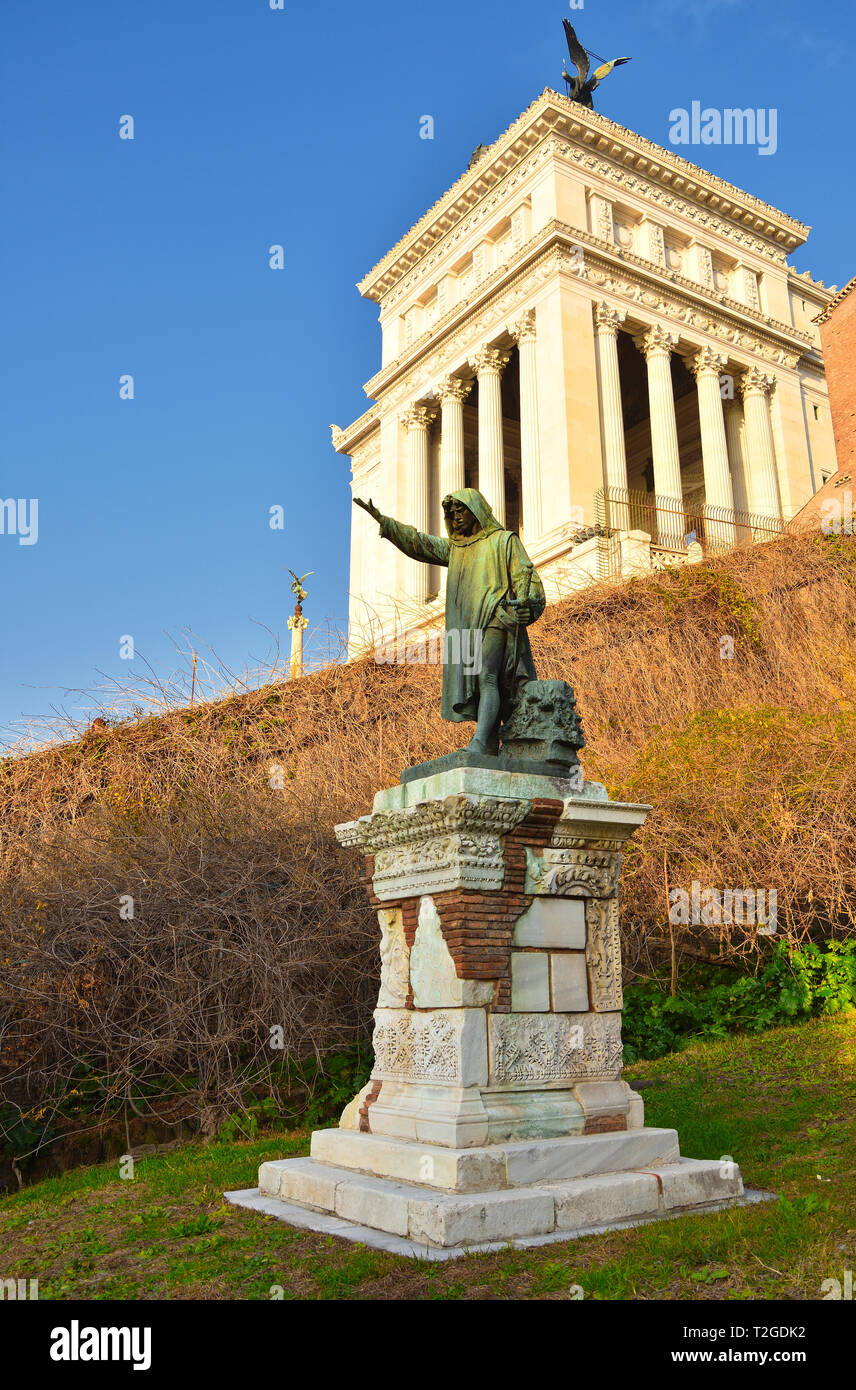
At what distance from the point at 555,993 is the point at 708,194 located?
3716 cm

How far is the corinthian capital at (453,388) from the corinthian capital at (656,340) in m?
5.94

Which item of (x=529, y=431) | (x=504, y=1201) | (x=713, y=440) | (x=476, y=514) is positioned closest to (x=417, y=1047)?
(x=504, y=1201)

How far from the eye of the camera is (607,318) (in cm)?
3169

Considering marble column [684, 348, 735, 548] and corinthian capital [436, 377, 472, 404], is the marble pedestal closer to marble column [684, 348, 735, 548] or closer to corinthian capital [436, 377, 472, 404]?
marble column [684, 348, 735, 548]

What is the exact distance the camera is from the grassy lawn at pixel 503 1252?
466cm

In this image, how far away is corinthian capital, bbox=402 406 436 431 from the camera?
3719 centimetres

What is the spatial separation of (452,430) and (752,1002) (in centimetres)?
2635

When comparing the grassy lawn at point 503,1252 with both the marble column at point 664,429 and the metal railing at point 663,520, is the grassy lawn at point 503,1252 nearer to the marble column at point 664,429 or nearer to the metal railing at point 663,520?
the metal railing at point 663,520

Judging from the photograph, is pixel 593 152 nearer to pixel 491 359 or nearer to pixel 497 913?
pixel 491 359

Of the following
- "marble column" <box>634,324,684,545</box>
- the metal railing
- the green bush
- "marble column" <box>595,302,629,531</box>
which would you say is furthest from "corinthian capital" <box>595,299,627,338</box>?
the green bush

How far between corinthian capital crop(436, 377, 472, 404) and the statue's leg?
29992 millimetres

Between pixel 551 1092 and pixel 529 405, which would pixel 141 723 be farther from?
pixel 529 405

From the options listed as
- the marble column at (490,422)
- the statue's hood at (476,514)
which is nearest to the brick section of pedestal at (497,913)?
the statue's hood at (476,514)

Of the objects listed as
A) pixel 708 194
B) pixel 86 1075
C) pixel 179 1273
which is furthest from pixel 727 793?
pixel 708 194
